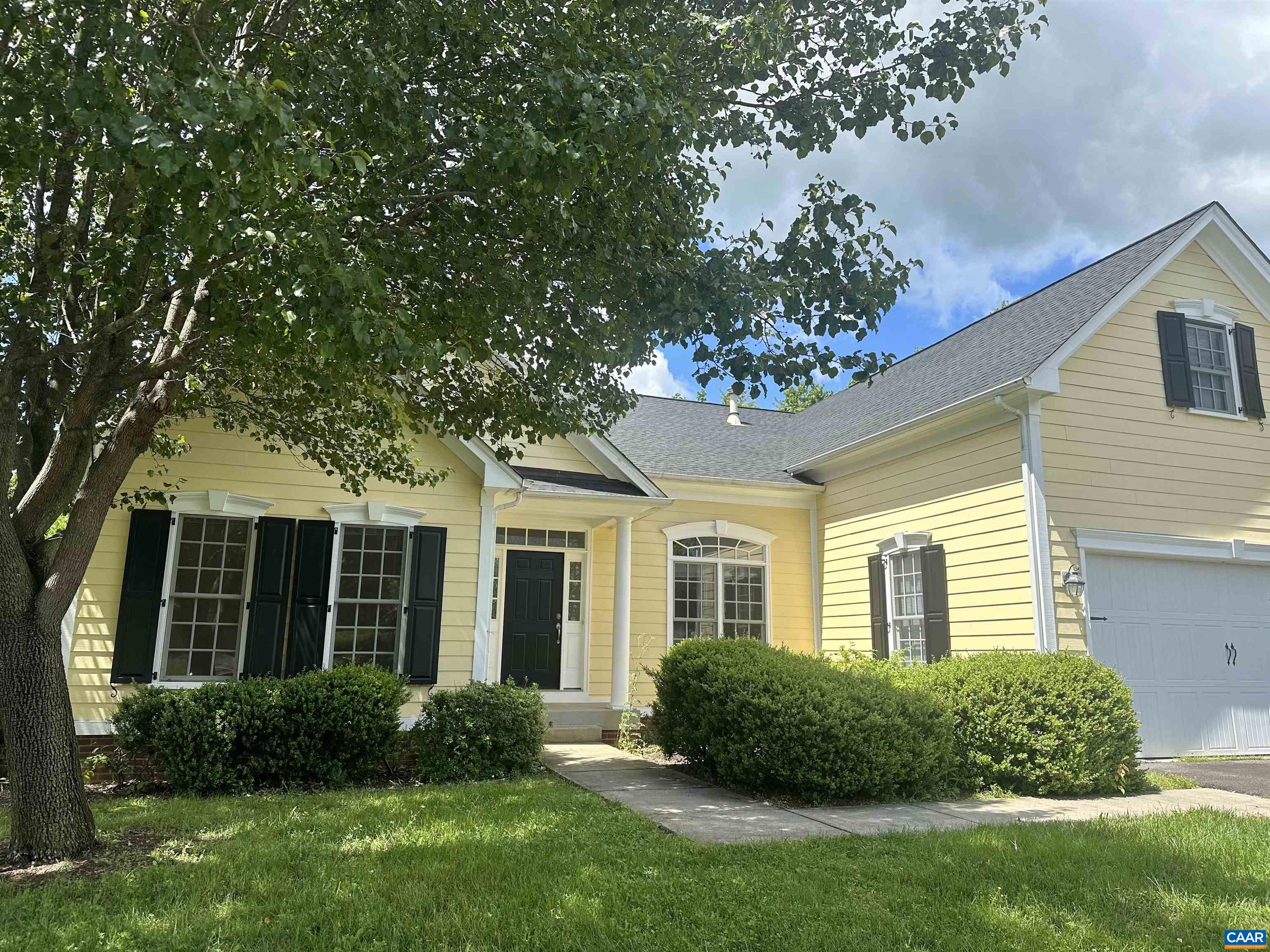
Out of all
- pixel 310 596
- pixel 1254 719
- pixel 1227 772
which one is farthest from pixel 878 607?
pixel 310 596

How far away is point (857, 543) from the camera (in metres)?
12.9

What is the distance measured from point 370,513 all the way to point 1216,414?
35.4 ft

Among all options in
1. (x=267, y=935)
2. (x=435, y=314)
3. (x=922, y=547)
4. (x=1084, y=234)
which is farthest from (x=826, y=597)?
(x=1084, y=234)

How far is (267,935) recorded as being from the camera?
13.1 ft

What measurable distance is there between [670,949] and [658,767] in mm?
5540

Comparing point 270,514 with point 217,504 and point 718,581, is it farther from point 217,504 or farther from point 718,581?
point 718,581

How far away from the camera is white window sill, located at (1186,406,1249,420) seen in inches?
424

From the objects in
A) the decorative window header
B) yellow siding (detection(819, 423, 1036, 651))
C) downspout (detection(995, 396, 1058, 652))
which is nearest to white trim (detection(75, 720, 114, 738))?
the decorative window header

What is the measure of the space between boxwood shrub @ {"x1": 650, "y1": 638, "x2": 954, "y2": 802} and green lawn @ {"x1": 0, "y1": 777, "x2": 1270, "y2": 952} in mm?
1291

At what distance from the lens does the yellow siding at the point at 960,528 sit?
32.3 feet

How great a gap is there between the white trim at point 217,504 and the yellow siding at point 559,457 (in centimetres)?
353

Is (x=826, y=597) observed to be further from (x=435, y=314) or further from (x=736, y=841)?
(x=435, y=314)

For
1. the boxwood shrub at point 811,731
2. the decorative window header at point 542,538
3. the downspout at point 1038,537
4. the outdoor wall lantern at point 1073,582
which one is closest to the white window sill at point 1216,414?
the downspout at point 1038,537

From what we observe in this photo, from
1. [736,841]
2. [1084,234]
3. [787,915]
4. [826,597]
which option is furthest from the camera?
[1084,234]
